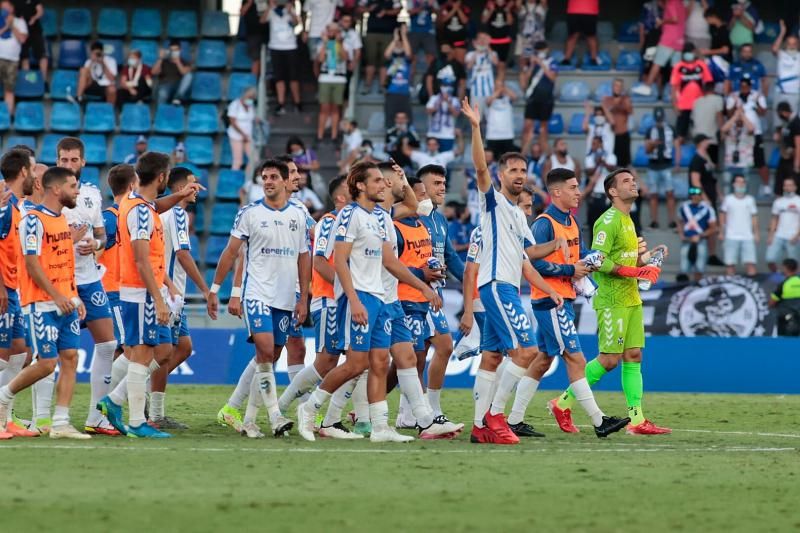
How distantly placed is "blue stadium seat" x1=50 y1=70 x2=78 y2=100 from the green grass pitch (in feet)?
59.5

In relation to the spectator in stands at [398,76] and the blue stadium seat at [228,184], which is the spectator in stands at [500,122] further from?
the blue stadium seat at [228,184]

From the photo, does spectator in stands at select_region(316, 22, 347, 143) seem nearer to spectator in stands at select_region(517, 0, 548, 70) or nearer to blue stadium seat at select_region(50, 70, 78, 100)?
spectator in stands at select_region(517, 0, 548, 70)

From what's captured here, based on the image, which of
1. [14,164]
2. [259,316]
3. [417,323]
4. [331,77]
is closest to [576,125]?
[331,77]

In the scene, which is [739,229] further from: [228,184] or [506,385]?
[506,385]

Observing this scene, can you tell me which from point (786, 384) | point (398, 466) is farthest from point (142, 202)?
point (786, 384)

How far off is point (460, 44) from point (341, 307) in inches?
700

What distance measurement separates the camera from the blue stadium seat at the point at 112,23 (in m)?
31.2

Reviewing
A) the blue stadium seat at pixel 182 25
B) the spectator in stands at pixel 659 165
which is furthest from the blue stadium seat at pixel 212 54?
the spectator in stands at pixel 659 165

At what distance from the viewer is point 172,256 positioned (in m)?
14.8

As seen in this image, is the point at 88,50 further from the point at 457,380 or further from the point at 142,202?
the point at 142,202

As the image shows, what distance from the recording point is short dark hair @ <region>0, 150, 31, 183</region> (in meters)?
12.8

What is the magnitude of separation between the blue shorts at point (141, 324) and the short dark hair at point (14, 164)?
156cm

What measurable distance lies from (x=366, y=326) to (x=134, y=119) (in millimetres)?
18495

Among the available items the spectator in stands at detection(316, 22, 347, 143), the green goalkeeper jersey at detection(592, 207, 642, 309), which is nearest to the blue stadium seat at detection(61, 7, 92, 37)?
the spectator in stands at detection(316, 22, 347, 143)
